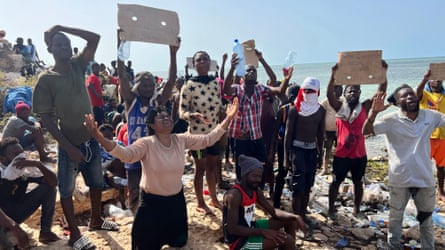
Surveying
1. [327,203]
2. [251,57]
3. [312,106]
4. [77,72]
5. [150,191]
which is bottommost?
[327,203]

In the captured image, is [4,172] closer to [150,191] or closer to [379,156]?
[150,191]

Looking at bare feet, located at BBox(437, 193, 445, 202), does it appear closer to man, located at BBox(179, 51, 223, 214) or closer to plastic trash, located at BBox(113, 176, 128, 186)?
man, located at BBox(179, 51, 223, 214)

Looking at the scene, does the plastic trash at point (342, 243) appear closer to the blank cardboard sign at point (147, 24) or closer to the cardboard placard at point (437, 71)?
the cardboard placard at point (437, 71)

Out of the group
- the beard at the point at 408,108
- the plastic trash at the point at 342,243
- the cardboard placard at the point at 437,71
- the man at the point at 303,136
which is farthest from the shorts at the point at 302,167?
the cardboard placard at the point at 437,71

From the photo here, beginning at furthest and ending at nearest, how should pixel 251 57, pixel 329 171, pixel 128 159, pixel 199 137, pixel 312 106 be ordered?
pixel 329 171 < pixel 251 57 < pixel 312 106 < pixel 199 137 < pixel 128 159

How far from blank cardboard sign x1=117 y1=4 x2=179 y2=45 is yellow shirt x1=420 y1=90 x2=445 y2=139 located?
14.5ft

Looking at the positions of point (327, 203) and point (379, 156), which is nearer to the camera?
point (327, 203)

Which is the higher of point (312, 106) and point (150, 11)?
point (150, 11)

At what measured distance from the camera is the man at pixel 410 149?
3.75 meters

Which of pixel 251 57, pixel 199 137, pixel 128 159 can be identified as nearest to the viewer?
pixel 128 159

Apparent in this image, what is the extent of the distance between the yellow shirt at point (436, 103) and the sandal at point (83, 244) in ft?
18.1

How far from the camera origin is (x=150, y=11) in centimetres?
360

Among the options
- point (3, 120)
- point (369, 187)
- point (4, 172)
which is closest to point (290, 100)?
point (369, 187)

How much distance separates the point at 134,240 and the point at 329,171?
5376 mm
